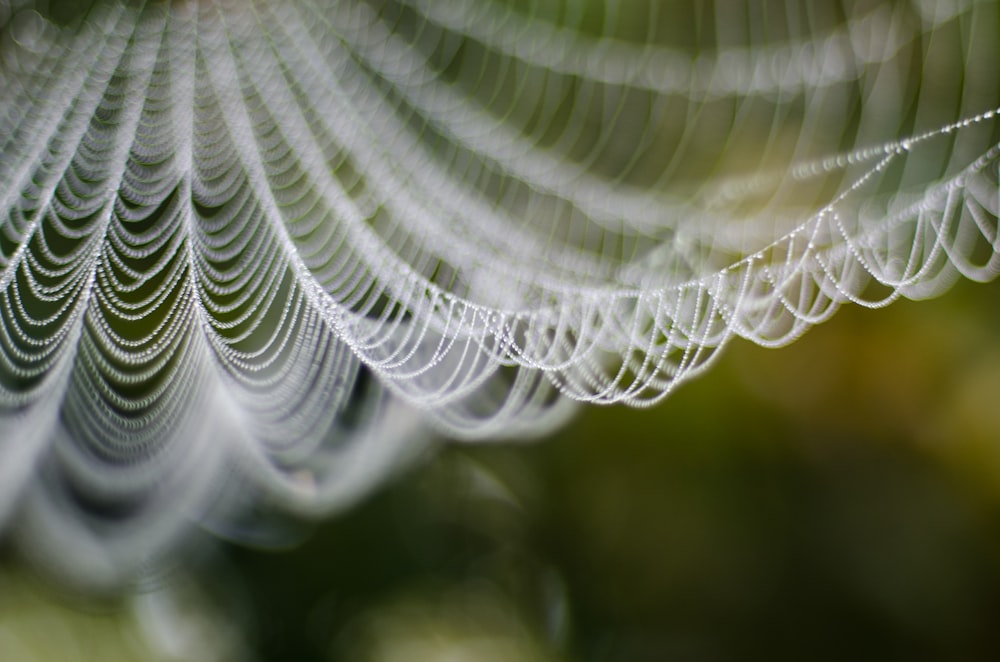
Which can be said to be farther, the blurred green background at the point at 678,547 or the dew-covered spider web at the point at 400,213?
the blurred green background at the point at 678,547

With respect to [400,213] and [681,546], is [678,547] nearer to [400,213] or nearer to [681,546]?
[681,546]

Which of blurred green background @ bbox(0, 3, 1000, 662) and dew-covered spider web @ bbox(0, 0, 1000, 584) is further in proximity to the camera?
blurred green background @ bbox(0, 3, 1000, 662)

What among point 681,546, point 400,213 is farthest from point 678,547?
point 400,213

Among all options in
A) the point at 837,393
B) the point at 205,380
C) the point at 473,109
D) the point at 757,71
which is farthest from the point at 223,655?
the point at 757,71

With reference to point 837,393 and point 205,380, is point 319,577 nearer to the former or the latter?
point 205,380
